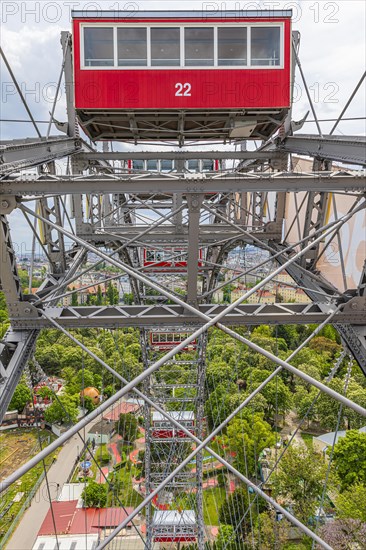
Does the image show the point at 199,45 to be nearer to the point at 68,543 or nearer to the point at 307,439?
the point at 68,543

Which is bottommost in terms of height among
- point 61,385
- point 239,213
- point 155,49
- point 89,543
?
point 61,385

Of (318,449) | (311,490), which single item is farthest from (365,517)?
(318,449)

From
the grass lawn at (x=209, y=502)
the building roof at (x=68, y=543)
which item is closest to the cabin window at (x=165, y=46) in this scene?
the grass lawn at (x=209, y=502)

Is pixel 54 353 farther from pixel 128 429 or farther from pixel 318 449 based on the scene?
pixel 318 449

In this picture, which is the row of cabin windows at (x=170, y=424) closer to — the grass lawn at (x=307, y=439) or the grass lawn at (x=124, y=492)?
the grass lawn at (x=124, y=492)

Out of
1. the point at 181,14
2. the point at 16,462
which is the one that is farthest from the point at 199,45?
the point at 16,462
